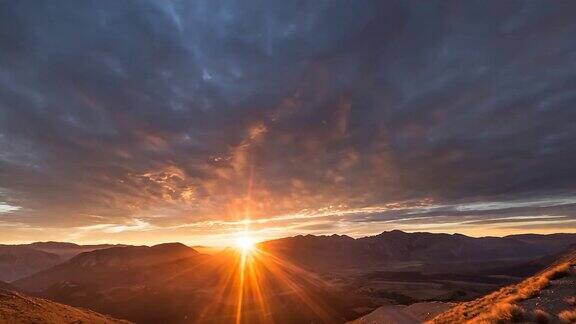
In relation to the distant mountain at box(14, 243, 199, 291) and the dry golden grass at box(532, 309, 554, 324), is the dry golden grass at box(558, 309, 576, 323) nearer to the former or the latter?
the dry golden grass at box(532, 309, 554, 324)

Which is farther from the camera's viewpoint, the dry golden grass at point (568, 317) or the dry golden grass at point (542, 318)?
the dry golden grass at point (542, 318)

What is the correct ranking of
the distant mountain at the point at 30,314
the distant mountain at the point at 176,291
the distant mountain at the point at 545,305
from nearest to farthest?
the distant mountain at the point at 545,305
the distant mountain at the point at 30,314
the distant mountain at the point at 176,291

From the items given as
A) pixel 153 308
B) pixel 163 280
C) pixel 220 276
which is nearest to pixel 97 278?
pixel 163 280

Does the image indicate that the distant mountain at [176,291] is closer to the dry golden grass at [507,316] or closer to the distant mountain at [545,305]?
the distant mountain at [545,305]

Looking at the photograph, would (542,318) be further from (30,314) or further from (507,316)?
(30,314)

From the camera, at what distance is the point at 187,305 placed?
111 metres

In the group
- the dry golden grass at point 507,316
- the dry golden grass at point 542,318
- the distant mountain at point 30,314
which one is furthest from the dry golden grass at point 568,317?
the distant mountain at point 30,314

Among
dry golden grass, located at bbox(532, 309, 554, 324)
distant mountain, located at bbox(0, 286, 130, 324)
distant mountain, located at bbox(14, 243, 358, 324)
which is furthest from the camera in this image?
distant mountain, located at bbox(14, 243, 358, 324)

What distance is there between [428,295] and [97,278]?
5530 inches

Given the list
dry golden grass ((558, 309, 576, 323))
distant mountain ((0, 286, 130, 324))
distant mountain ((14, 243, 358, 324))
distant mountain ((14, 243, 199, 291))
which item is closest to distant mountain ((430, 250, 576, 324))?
dry golden grass ((558, 309, 576, 323))

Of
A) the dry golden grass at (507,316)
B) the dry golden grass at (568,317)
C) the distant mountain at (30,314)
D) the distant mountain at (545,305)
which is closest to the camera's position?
the dry golden grass at (568,317)

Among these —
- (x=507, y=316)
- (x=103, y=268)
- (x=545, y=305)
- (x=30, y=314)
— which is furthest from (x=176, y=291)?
(x=507, y=316)

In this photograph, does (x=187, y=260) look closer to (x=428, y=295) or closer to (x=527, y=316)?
(x=428, y=295)

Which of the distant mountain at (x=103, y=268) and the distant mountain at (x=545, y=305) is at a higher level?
the distant mountain at (x=103, y=268)
